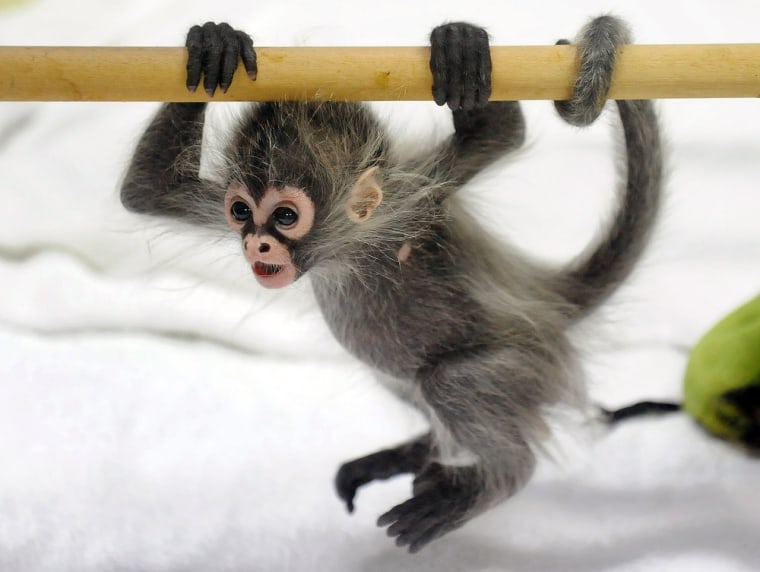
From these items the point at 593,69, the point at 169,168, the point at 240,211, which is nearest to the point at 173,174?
the point at 169,168

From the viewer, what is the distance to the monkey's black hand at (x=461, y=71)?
122 cm

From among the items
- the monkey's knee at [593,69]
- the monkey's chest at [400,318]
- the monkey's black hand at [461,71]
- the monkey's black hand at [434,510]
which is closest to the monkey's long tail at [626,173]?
the monkey's knee at [593,69]

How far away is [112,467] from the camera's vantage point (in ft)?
6.30

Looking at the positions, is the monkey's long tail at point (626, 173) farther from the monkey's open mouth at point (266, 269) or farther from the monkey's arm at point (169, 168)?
the monkey's arm at point (169, 168)

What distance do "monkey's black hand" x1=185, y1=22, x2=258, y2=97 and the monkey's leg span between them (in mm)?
838

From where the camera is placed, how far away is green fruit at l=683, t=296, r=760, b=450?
183 cm

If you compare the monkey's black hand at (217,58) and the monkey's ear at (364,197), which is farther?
the monkey's ear at (364,197)

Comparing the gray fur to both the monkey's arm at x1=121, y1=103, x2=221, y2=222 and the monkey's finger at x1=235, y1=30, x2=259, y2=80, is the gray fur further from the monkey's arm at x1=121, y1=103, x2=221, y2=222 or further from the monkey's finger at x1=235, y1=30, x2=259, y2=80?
the monkey's finger at x1=235, y1=30, x2=259, y2=80

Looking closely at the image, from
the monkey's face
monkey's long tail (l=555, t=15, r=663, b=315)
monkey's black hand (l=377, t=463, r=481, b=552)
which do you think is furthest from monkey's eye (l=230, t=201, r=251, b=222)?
monkey's black hand (l=377, t=463, r=481, b=552)

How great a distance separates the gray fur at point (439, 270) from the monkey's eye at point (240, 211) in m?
0.04

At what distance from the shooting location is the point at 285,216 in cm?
132

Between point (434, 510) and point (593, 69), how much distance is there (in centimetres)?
79

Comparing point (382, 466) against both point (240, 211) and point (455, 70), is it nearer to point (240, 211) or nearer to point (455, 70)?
point (240, 211)

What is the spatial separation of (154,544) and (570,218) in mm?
1226
